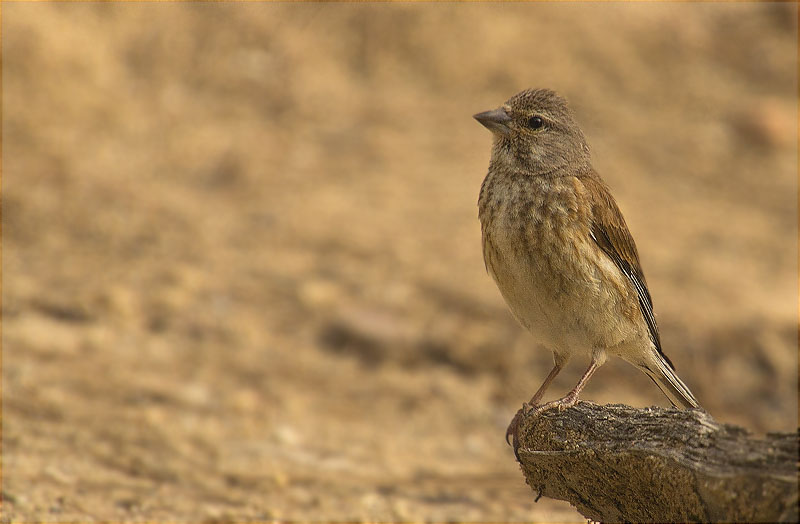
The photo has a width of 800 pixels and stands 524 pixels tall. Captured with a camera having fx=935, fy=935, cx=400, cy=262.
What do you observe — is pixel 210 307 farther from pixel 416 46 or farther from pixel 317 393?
pixel 416 46

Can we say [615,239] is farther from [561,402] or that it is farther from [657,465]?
[657,465]

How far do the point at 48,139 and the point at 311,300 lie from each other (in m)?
3.19

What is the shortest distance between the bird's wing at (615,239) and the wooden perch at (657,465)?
85 centimetres

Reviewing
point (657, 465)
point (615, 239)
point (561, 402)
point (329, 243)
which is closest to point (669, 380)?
point (615, 239)

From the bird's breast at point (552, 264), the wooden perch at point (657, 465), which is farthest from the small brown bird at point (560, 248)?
the wooden perch at point (657, 465)

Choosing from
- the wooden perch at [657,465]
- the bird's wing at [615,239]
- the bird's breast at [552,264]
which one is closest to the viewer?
the wooden perch at [657,465]

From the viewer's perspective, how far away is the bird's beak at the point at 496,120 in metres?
4.22

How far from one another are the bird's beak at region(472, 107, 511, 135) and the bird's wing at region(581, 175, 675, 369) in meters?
0.43

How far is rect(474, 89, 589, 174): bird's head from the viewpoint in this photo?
414cm

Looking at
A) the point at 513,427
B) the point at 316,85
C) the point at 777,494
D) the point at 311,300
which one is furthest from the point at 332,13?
the point at 777,494

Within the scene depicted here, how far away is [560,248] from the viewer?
12.5ft

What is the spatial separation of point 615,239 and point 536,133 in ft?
1.94

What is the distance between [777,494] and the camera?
2504 millimetres

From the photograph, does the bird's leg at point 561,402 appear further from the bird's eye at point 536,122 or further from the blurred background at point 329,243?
the blurred background at point 329,243
